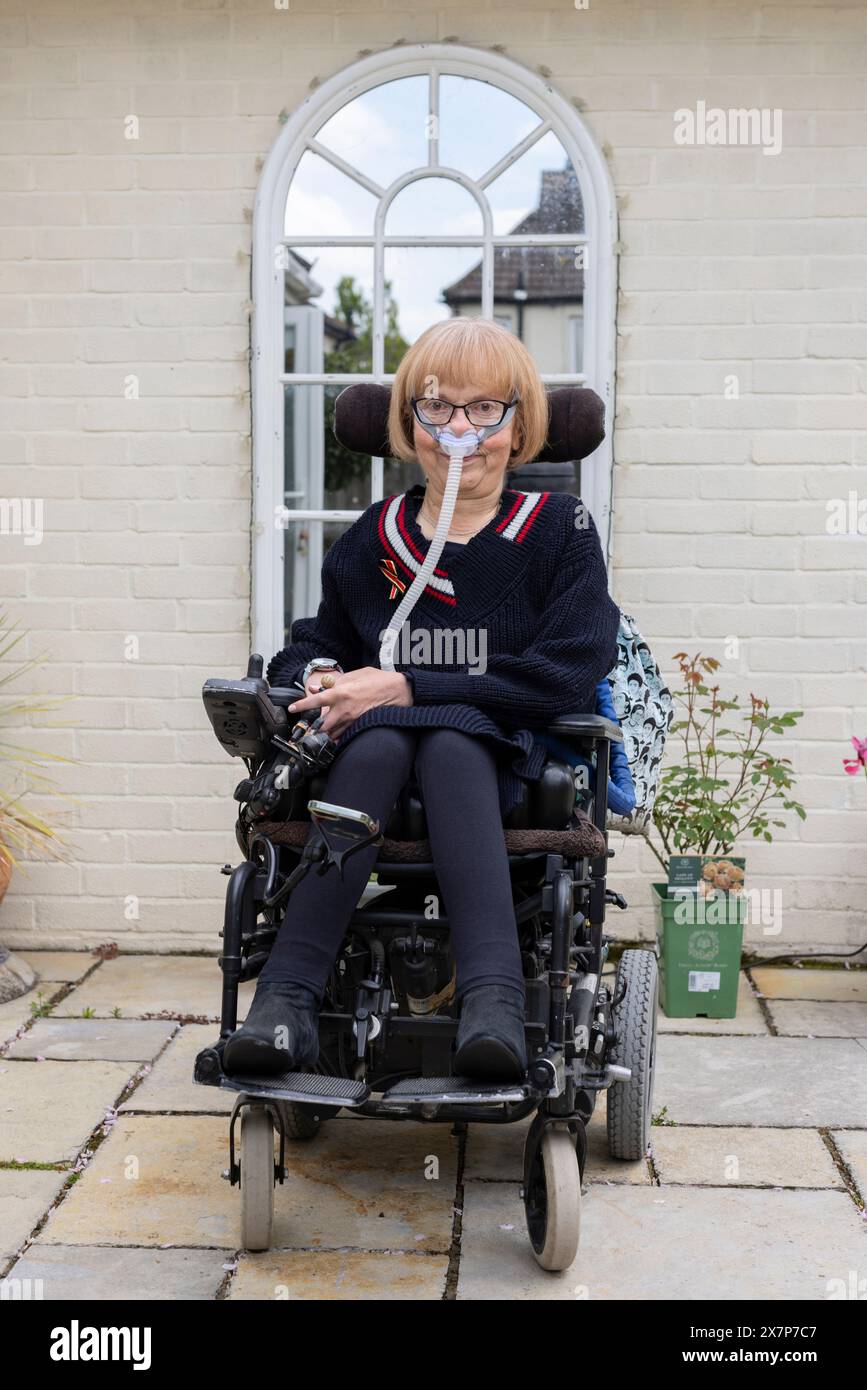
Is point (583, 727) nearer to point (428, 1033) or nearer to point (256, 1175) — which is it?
point (428, 1033)

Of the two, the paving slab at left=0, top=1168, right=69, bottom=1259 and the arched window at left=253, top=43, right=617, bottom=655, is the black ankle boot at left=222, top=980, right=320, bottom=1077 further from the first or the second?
the arched window at left=253, top=43, right=617, bottom=655

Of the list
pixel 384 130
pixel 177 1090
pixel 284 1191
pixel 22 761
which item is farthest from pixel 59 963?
pixel 384 130

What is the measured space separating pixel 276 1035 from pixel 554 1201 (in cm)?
45

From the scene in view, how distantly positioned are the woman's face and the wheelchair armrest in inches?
16.9

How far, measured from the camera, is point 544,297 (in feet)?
11.8

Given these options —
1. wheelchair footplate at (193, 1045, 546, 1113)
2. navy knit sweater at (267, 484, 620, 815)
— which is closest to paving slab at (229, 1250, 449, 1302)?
wheelchair footplate at (193, 1045, 546, 1113)


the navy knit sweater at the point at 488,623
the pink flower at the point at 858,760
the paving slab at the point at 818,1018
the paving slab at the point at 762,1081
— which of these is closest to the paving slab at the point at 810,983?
the paving slab at the point at 818,1018

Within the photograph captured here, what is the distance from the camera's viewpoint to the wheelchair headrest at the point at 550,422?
2.56 m

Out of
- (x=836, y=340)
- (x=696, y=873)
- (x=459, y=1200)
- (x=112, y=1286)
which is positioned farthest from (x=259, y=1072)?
(x=836, y=340)

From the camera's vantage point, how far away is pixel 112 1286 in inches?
78.5

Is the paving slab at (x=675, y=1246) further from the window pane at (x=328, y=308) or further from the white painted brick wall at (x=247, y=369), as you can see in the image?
the window pane at (x=328, y=308)

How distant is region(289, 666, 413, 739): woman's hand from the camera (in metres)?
2.20

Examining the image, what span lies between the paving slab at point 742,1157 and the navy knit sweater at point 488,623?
76cm

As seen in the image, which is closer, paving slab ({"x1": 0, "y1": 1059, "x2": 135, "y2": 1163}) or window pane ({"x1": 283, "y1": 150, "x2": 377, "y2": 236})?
paving slab ({"x1": 0, "y1": 1059, "x2": 135, "y2": 1163})
